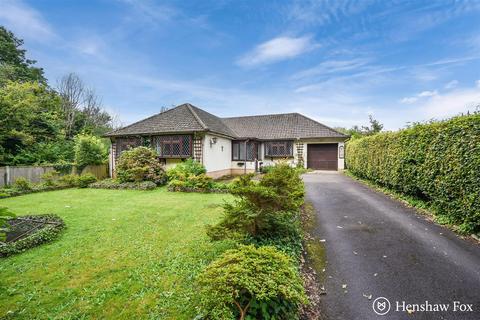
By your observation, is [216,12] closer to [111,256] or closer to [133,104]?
[111,256]

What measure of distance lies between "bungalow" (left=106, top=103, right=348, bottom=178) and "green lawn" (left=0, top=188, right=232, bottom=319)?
306 inches

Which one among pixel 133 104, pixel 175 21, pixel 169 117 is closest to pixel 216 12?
pixel 175 21

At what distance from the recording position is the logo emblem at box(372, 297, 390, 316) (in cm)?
262

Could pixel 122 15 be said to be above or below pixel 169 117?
above

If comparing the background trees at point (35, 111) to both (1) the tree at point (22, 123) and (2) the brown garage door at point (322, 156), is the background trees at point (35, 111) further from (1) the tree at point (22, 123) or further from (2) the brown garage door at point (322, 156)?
(2) the brown garage door at point (322, 156)

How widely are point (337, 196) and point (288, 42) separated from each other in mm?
8453

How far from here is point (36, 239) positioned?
4.49 meters

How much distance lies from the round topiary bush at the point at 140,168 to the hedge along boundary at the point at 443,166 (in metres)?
11.4

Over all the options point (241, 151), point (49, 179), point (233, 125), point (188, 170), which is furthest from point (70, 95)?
point (188, 170)

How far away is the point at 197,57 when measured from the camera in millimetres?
14055

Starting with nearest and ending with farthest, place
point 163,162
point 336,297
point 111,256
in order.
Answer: point 336,297 → point 111,256 → point 163,162

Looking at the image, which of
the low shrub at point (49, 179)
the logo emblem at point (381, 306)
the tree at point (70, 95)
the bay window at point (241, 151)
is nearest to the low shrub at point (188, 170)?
the bay window at point (241, 151)

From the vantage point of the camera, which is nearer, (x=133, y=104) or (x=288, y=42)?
(x=288, y=42)

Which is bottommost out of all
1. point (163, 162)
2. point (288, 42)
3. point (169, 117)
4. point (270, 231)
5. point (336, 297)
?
point (336, 297)
